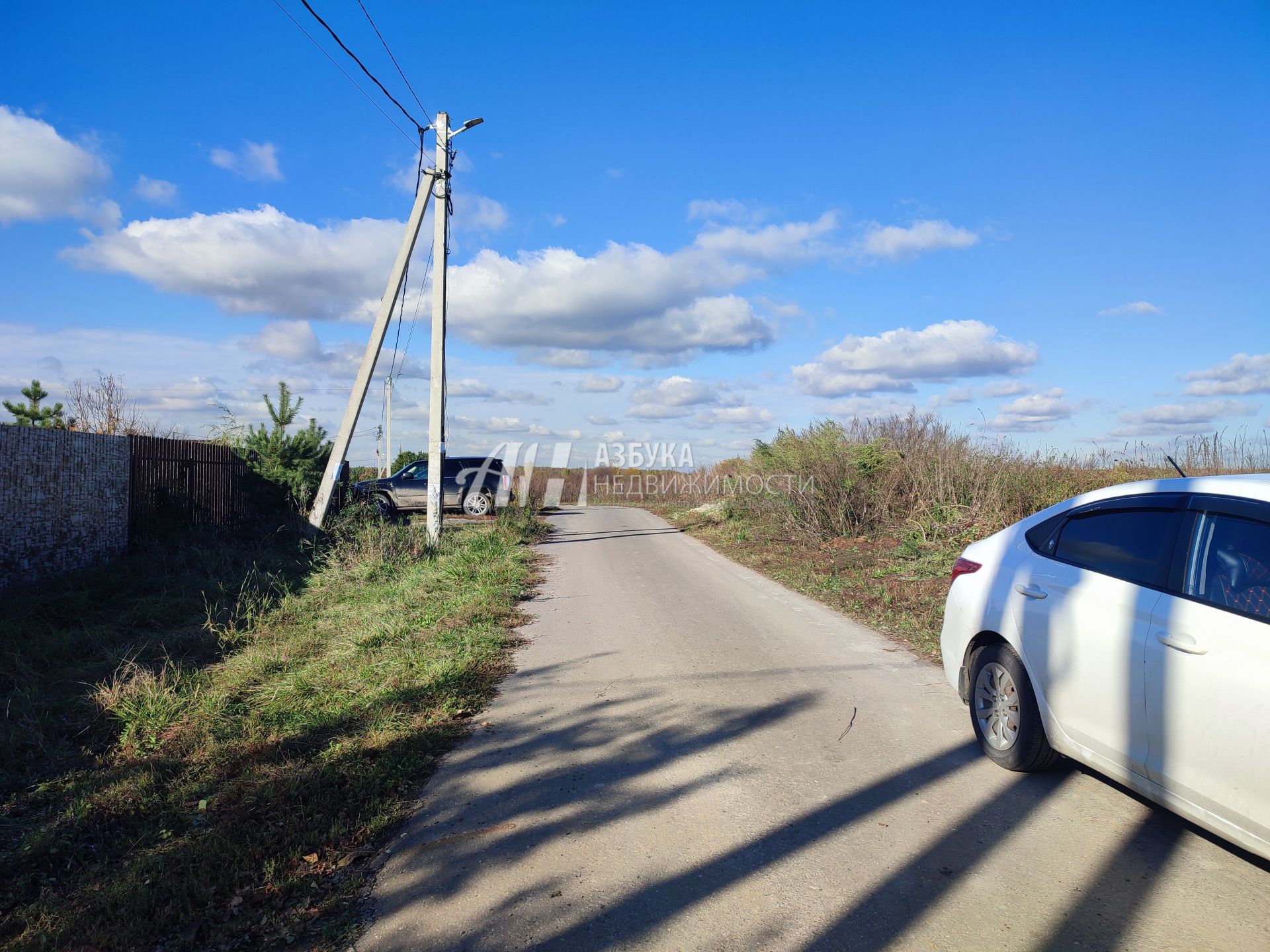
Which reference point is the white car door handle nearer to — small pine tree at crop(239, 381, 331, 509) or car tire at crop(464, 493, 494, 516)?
small pine tree at crop(239, 381, 331, 509)

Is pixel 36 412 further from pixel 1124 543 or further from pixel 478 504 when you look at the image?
pixel 1124 543

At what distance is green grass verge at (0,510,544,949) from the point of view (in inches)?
122

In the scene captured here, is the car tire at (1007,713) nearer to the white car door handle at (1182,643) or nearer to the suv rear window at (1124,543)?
the suv rear window at (1124,543)

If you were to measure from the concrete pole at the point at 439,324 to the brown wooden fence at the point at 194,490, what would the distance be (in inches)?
123

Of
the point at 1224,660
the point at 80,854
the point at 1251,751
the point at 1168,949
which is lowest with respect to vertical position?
the point at 80,854

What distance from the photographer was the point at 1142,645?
3.31 m

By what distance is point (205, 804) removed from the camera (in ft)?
13.0

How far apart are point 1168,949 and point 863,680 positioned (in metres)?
3.38

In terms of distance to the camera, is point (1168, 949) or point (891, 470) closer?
point (1168, 949)

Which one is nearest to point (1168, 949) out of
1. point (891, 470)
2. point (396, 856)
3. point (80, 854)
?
point (396, 856)

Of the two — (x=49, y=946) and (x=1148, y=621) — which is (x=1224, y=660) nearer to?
(x=1148, y=621)

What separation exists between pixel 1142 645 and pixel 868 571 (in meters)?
8.25

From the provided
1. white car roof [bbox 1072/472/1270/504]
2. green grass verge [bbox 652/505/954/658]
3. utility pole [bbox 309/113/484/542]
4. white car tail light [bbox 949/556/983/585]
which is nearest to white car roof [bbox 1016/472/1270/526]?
white car roof [bbox 1072/472/1270/504]

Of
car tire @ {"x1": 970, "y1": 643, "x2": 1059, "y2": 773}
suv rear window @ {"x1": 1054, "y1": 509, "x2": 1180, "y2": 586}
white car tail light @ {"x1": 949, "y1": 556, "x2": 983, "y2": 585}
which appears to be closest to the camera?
suv rear window @ {"x1": 1054, "y1": 509, "x2": 1180, "y2": 586}
